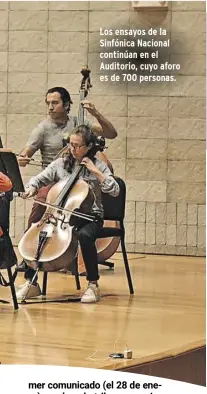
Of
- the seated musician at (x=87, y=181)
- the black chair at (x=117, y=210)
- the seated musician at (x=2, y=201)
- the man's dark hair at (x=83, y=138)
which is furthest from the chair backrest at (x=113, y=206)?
the seated musician at (x=2, y=201)

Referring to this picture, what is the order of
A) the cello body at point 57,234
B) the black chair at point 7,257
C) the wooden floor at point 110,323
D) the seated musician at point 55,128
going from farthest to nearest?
the seated musician at point 55,128 < the cello body at point 57,234 < the black chair at point 7,257 < the wooden floor at point 110,323

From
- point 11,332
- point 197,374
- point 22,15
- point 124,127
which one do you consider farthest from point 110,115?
point 197,374

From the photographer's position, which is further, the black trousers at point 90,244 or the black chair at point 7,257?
the black trousers at point 90,244

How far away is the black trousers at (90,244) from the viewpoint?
5373mm

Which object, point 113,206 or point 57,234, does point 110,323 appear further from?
point 113,206

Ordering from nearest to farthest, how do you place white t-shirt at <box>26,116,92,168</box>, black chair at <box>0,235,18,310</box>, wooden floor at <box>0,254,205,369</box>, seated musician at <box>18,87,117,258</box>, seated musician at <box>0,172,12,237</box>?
wooden floor at <box>0,254,205,369</box> < seated musician at <box>0,172,12,237</box> < black chair at <box>0,235,18,310</box> < seated musician at <box>18,87,117,258</box> < white t-shirt at <box>26,116,92,168</box>

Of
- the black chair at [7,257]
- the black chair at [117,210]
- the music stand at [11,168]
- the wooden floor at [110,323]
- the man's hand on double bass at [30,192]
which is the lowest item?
the wooden floor at [110,323]

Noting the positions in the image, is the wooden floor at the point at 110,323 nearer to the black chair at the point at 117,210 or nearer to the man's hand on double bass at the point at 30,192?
the black chair at the point at 117,210

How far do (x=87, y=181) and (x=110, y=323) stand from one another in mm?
979

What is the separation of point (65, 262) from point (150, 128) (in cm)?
304

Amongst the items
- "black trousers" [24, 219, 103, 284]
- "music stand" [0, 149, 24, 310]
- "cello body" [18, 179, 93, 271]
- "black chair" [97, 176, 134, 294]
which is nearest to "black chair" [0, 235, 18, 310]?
"music stand" [0, 149, 24, 310]

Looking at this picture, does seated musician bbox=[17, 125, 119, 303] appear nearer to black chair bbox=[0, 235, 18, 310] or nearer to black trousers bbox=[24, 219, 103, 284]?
black trousers bbox=[24, 219, 103, 284]

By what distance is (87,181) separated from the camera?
558 centimetres

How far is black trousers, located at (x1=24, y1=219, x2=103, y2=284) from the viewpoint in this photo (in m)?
5.37
